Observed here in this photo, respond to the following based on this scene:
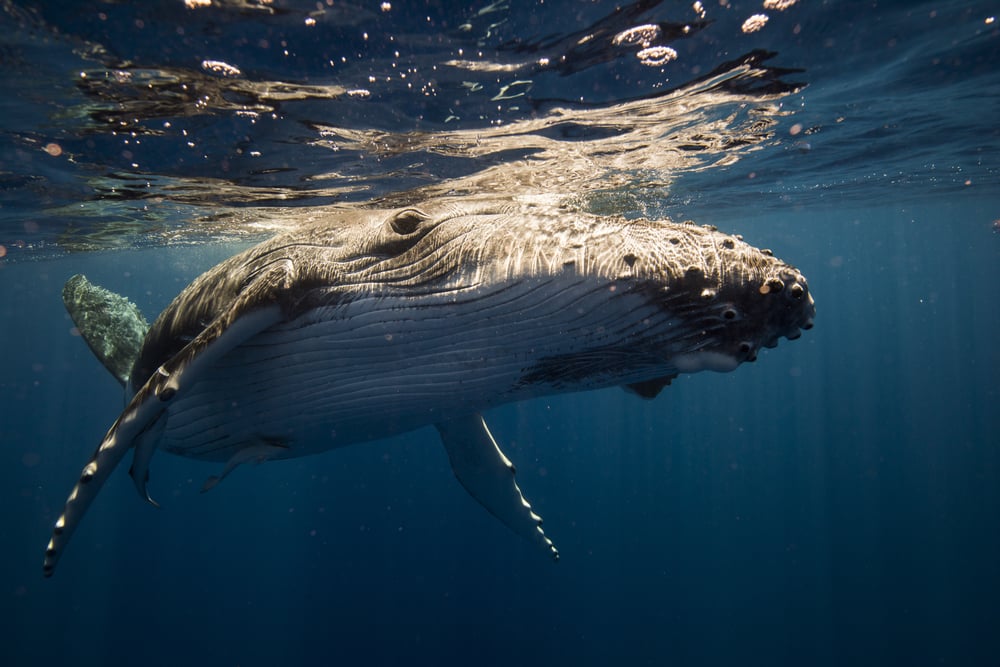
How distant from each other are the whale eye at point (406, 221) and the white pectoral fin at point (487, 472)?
8.76ft

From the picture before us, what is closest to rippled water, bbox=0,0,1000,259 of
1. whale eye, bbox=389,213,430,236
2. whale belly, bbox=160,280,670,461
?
whale eye, bbox=389,213,430,236

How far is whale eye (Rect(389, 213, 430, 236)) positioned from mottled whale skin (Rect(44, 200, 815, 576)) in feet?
0.05

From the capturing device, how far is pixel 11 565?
51.6 meters

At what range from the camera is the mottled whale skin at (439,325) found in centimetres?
248

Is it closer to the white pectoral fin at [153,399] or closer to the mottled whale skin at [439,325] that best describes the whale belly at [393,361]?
the mottled whale skin at [439,325]

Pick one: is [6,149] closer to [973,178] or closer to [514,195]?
[514,195]

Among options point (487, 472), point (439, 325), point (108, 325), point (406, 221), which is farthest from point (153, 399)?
point (108, 325)

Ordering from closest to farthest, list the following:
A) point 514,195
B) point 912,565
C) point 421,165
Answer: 1. point 421,165
2. point 514,195
3. point 912,565

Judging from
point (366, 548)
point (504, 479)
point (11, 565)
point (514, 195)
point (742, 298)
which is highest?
point (514, 195)

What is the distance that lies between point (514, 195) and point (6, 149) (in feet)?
37.1

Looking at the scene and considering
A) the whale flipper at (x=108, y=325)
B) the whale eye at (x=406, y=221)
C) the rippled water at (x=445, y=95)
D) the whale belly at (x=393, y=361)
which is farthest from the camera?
the rippled water at (x=445, y=95)

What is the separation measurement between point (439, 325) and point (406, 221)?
1153mm

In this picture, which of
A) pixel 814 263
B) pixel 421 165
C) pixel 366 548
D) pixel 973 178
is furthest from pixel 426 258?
pixel 814 263

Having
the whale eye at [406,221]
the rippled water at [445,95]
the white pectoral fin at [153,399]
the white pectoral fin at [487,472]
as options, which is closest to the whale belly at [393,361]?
the white pectoral fin at [153,399]
